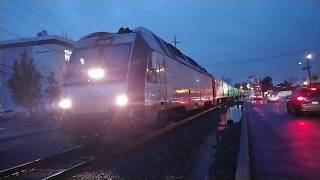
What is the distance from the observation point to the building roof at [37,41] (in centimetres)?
5669

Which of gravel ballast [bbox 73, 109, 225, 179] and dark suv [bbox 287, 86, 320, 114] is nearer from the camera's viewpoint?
gravel ballast [bbox 73, 109, 225, 179]

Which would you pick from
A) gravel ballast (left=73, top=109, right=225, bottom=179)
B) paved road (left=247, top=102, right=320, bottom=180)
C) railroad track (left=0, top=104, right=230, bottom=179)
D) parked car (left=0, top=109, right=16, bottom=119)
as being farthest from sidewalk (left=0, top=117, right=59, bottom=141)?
parked car (left=0, top=109, right=16, bottom=119)

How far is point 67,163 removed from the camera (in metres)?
12.4

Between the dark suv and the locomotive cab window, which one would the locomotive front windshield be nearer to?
the locomotive cab window

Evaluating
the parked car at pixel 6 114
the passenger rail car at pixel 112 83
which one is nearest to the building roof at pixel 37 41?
the parked car at pixel 6 114

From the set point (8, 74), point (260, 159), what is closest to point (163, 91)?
point (260, 159)

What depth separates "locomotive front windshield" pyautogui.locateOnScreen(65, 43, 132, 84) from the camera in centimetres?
1415

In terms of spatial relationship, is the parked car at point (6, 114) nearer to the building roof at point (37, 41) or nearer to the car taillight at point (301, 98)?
the building roof at point (37, 41)

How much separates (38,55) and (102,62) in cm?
4548

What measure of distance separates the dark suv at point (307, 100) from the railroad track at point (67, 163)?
13591 mm

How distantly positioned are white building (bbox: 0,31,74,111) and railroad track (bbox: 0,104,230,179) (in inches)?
1678

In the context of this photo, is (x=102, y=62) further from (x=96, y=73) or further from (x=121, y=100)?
(x=121, y=100)

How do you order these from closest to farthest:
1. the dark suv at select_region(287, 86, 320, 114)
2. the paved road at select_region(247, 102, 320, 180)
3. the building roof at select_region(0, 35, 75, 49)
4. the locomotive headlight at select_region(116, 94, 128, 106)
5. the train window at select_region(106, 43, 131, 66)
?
the paved road at select_region(247, 102, 320, 180) → the locomotive headlight at select_region(116, 94, 128, 106) → the train window at select_region(106, 43, 131, 66) → the dark suv at select_region(287, 86, 320, 114) → the building roof at select_region(0, 35, 75, 49)

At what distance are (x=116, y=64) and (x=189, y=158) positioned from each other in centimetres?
403
